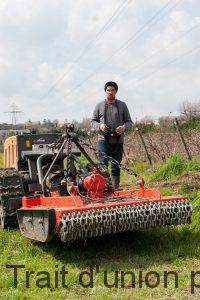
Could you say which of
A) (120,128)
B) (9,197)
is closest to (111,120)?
(120,128)

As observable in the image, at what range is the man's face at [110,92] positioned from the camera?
7.17 metres

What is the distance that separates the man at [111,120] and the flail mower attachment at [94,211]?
146cm

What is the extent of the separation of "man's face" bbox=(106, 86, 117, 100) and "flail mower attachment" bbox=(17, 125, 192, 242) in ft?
5.39

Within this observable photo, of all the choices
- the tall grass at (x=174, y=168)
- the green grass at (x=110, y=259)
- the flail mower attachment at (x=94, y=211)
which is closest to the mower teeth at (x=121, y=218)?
the flail mower attachment at (x=94, y=211)

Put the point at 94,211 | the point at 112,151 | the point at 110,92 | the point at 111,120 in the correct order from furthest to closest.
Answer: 1. the point at 112,151
2. the point at 111,120
3. the point at 110,92
4. the point at 94,211

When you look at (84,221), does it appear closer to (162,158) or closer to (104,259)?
(104,259)

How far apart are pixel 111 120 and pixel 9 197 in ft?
6.74

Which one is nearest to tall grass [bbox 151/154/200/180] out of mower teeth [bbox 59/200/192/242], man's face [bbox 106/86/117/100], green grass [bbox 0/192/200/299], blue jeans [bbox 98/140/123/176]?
blue jeans [bbox 98/140/123/176]

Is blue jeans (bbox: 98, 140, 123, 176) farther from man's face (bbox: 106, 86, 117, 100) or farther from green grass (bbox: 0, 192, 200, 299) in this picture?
green grass (bbox: 0, 192, 200, 299)

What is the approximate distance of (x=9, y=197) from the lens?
6336 mm

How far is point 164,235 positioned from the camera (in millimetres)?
5738

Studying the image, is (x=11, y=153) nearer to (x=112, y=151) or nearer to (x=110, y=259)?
(x=112, y=151)

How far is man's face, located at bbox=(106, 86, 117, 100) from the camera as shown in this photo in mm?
7171

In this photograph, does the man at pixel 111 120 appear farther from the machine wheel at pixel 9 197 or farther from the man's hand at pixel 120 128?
the machine wheel at pixel 9 197
